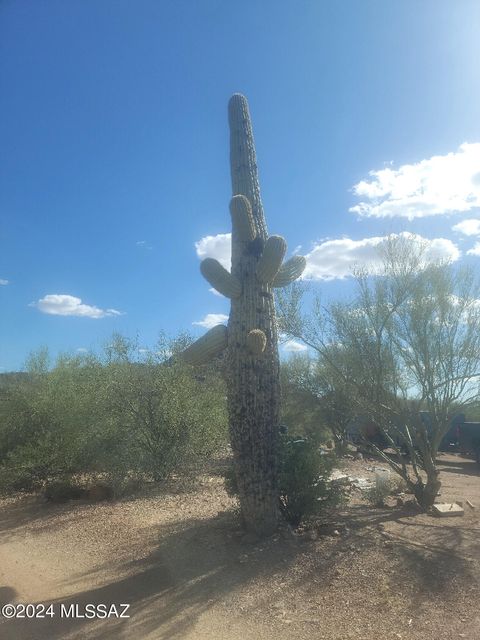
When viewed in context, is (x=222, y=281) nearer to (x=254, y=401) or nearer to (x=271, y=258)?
(x=271, y=258)

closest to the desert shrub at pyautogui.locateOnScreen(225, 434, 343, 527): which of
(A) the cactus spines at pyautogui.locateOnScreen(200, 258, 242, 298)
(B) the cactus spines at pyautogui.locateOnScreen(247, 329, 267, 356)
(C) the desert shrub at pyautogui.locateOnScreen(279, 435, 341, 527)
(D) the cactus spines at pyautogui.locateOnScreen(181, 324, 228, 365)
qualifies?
(C) the desert shrub at pyautogui.locateOnScreen(279, 435, 341, 527)

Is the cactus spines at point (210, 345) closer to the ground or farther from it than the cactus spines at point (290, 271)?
closer to the ground

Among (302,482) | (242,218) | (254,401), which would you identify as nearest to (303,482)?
(302,482)

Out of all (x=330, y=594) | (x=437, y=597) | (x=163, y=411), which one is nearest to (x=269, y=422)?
(x=330, y=594)

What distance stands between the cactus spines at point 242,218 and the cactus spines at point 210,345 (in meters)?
1.27

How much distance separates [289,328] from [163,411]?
3.17m

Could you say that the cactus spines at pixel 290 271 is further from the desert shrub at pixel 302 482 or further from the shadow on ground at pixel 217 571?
the shadow on ground at pixel 217 571

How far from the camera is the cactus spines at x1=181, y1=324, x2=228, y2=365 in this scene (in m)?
7.18

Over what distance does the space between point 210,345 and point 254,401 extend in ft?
3.35

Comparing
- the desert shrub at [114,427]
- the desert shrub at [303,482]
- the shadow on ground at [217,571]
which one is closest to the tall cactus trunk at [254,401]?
the desert shrub at [303,482]

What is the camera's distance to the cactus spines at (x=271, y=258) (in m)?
7.01

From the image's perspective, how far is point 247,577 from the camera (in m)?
5.67

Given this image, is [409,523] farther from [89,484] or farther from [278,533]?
[89,484]

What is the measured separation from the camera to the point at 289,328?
9883mm
